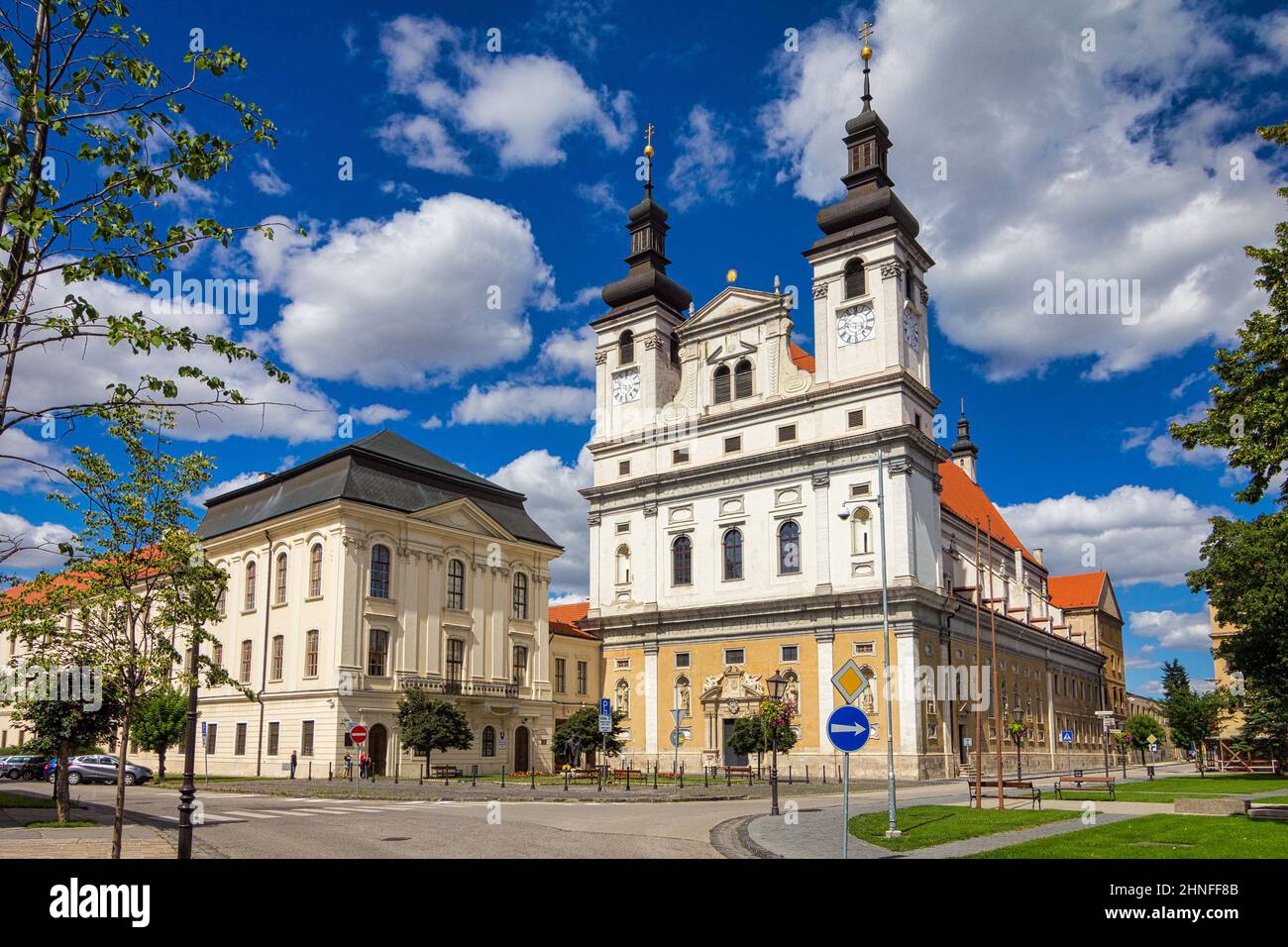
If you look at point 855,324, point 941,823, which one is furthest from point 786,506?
point 941,823

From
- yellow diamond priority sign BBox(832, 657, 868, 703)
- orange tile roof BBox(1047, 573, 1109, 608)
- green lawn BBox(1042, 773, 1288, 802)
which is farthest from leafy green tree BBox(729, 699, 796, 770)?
orange tile roof BBox(1047, 573, 1109, 608)

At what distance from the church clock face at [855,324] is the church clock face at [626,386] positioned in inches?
506

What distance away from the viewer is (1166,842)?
57.8 ft

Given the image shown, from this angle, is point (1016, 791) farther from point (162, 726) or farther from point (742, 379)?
point (162, 726)

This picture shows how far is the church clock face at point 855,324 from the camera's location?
52.2 metres

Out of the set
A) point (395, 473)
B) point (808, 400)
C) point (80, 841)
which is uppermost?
point (808, 400)

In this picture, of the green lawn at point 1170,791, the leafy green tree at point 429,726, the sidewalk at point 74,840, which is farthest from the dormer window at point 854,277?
the sidewalk at point 74,840

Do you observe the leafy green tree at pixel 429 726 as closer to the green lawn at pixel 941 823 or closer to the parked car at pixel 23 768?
the parked car at pixel 23 768

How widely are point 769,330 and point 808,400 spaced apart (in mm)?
4988

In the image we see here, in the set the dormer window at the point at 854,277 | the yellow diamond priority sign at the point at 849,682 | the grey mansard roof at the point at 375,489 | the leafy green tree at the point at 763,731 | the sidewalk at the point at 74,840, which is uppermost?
the dormer window at the point at 854,277

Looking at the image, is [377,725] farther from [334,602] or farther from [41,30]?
[41,30]
